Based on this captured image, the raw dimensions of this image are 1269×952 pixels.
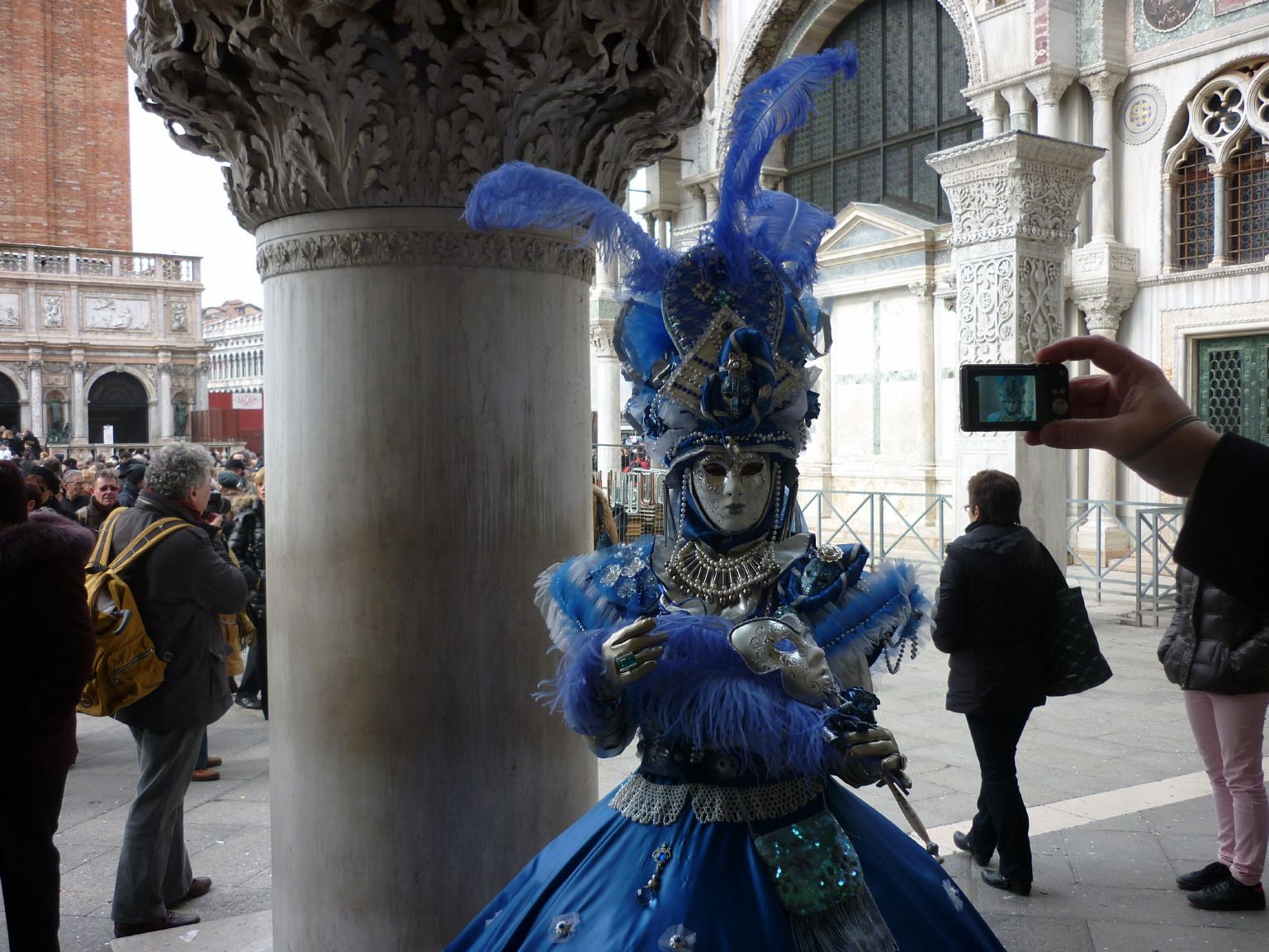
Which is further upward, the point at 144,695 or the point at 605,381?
the point at 605,381

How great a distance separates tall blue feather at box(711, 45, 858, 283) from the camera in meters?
2.51

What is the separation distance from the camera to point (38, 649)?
10.8 feet

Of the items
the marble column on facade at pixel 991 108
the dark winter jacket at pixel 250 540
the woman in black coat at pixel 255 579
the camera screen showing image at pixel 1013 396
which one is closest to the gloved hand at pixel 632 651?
the camera screen showing image at pixel 1013 396

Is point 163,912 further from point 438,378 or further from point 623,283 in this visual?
point 623,283

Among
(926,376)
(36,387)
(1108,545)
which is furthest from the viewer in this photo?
(36,387)

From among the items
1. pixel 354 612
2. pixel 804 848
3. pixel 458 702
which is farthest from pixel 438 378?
pixel 804 848

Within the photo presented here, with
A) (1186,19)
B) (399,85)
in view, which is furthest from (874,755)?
(1186,19)

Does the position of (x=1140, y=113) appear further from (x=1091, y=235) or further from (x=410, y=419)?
(x=410, y=419)

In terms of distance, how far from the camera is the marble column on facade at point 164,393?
3431cm

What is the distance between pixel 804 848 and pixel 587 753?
4.22ft

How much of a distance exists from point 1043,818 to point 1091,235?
409 inches

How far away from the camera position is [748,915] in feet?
7.27

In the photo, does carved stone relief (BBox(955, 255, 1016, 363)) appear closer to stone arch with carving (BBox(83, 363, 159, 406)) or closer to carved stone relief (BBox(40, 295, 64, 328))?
stone arch with carving (BBox(83, 363, 159, 406))

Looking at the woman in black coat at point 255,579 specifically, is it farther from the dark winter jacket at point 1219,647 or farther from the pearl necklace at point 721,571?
the dark winter jacket at point 1219,647
